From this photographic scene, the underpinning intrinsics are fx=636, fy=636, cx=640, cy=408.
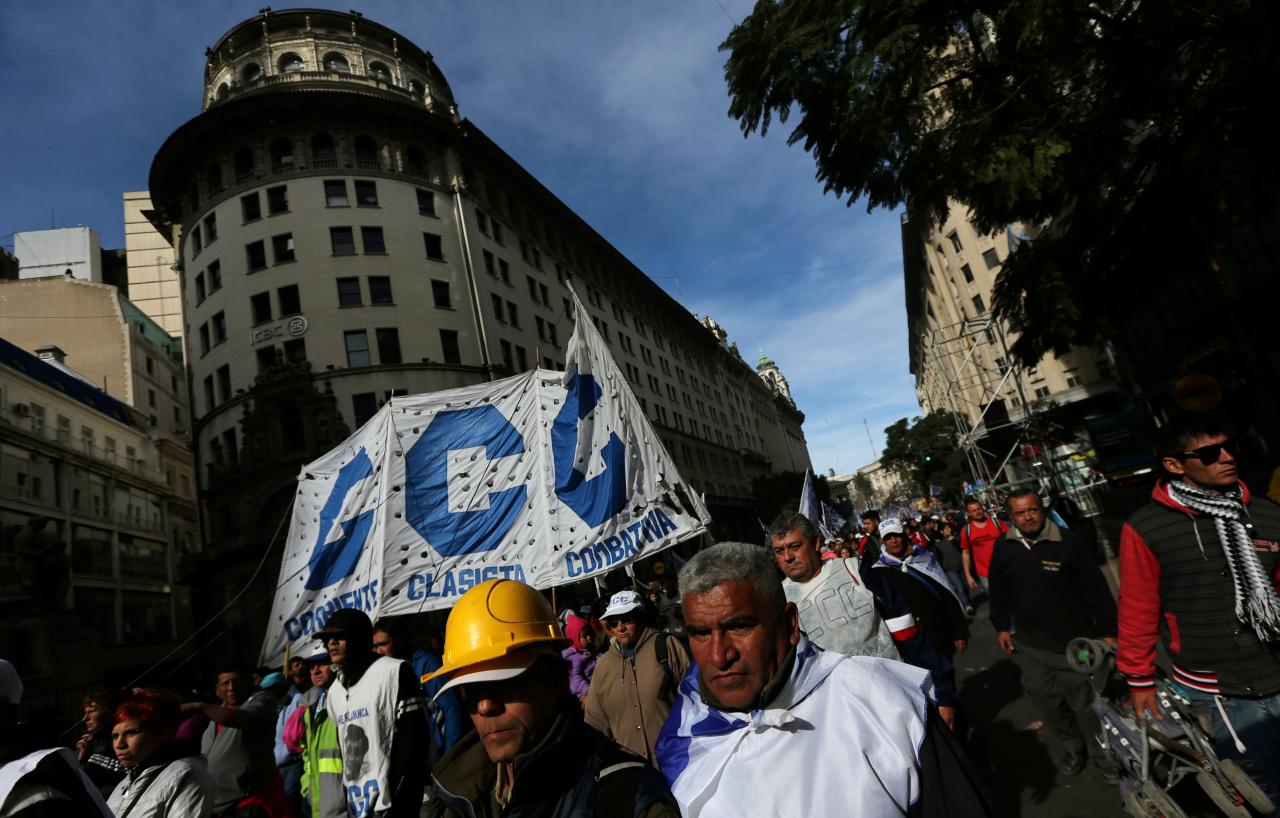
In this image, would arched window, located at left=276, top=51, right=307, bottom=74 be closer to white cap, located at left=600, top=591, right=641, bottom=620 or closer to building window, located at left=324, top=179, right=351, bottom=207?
building window, located at left=324, top=179, right=351, bottom=207

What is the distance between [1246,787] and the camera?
2.68 metres

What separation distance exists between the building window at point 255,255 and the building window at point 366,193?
15.2 ft

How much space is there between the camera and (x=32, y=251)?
48125 millimetres

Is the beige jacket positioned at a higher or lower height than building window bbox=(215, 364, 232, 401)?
lower

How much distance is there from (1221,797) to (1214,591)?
41.9 inches

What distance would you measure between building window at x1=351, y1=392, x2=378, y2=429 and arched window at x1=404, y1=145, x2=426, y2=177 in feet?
40.1

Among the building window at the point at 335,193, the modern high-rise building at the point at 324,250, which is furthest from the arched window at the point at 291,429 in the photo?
the building window at the point at 335,193

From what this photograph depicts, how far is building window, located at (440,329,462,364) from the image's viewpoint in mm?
28658

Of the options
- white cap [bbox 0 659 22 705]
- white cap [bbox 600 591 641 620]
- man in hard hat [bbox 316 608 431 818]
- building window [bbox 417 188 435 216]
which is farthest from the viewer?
building window [bbox 417 188 435 216]

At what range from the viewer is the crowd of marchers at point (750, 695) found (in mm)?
1660

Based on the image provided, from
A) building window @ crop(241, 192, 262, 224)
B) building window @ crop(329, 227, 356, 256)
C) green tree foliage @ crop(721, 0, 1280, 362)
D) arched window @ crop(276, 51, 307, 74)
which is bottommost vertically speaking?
green tree foliage @ crop(721, 0, 1280, 362)

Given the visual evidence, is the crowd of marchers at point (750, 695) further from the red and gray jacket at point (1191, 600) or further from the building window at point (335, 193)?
the building window at point (335, 193)

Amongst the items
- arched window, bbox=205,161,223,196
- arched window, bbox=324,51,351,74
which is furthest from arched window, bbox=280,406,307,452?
arched window, bbox=324,51,351,74

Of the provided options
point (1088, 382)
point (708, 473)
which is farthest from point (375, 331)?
point (1088, 382)
